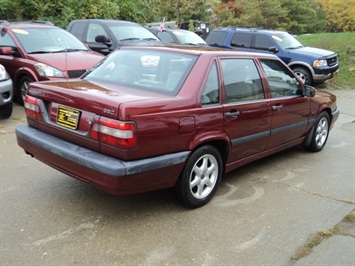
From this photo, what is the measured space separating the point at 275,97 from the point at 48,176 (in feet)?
9.51

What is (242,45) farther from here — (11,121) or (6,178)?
(6,178)

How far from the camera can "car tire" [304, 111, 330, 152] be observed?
5.75m

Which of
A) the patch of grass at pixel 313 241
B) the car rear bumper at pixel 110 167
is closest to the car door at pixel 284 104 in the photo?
the patch of grass at pixel 313 241

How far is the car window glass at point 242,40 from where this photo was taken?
12.8 m

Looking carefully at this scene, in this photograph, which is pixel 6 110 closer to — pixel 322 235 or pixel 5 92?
pixel 5 92

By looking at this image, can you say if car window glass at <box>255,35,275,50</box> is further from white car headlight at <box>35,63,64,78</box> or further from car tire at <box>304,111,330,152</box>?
white car headlight at <box>35,63,64,78</box>

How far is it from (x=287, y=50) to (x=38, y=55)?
8090mm

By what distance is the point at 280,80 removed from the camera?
4.89 meters

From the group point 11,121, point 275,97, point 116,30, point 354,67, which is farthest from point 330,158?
point 354,67

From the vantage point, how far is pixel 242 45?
12914 mm

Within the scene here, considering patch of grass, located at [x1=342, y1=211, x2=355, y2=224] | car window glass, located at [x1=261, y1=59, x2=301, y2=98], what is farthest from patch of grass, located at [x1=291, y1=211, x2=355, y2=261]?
car window glass, located at [x1=261, y1=59, x2=301, y2=98]

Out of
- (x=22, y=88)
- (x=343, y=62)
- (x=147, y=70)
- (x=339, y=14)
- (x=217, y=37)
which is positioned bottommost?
(x=343, y=62)

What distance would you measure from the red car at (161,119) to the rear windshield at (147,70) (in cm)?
1

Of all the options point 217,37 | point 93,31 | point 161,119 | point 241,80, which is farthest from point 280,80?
point 217,37
